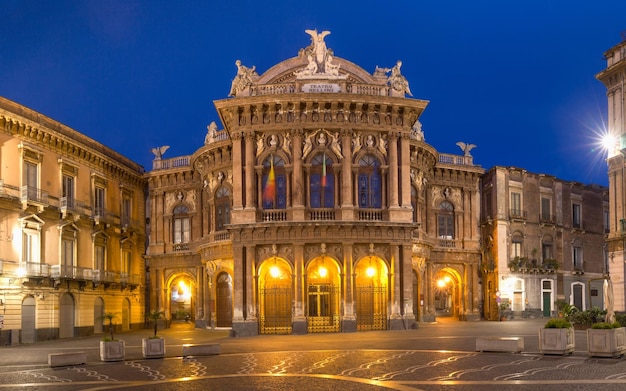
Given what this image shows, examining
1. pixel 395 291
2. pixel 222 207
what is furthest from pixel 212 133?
pixel 395 291

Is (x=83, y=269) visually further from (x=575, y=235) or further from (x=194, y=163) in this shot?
(x=575, y=235)

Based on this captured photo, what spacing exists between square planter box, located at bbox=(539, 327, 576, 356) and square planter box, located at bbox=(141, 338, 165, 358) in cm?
1322

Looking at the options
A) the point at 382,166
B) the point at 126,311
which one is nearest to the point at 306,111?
the point at 382,166

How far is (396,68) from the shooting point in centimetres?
4153

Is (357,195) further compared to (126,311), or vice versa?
(126,311)

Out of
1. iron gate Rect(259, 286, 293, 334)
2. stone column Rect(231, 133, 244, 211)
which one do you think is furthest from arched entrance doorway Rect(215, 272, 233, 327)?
stone column Rect(231, 133, 244, 211)

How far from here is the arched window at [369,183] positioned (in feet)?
Result: 133

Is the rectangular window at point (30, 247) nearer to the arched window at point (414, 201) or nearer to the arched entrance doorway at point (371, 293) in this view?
the arched entrance doorway at point (371, 293)

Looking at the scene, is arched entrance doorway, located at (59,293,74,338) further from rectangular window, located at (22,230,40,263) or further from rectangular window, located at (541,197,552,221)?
rectangular window, located at (541,197,552,221)

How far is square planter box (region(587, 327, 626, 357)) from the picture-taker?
900 inches

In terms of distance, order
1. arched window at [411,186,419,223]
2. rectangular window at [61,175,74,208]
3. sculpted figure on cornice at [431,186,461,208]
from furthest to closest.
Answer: sculpted figure on cornice at [431,186,461,208] < arched window at [411,186,419,223] < rectangular window at [61,175,74,208]

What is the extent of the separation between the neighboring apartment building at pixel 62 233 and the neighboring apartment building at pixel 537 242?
84.8ft

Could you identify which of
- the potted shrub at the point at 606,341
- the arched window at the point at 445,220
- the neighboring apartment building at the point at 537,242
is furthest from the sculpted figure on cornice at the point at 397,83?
the potted shrub at the point at 606,341

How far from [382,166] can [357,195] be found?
2.15m
